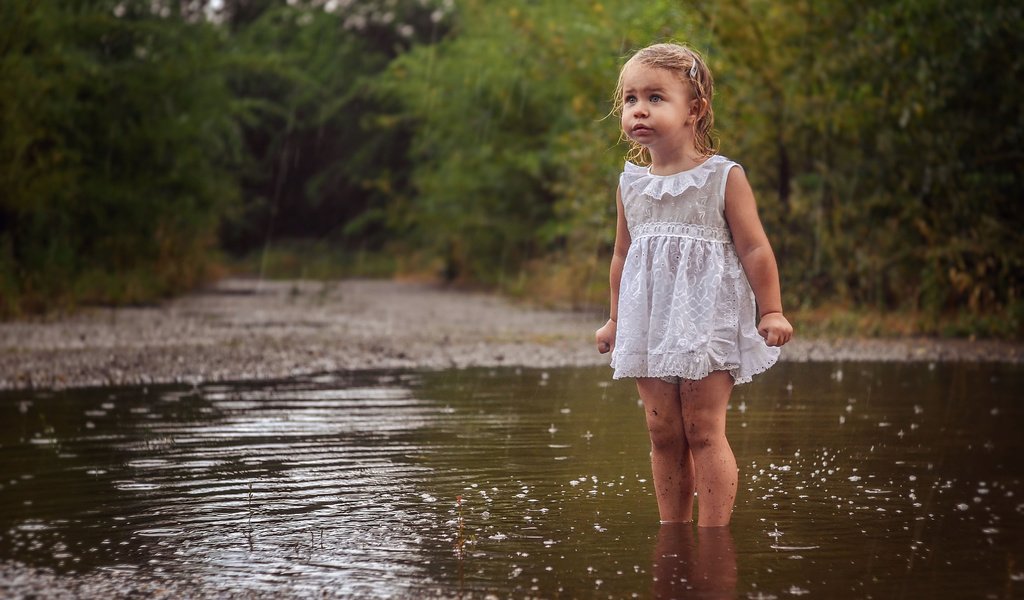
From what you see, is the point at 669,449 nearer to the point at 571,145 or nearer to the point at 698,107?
the point at 698,107

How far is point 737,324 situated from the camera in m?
4.43

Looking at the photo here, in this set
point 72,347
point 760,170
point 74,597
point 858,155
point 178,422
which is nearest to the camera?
point 74,597

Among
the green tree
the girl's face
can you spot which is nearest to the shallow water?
the girl's face

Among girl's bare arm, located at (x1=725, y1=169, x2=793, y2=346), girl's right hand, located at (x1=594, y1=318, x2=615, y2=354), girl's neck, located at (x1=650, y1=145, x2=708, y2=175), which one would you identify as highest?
girl's neck, located at (x1=650, y1=145, x2=708, y2=175)

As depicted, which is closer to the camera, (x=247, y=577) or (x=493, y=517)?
(x=247, y=577)

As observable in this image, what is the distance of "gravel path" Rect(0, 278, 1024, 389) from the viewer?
35.8 ft

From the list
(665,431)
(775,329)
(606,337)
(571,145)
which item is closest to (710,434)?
(665,431)

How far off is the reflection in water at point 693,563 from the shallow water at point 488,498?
12mm

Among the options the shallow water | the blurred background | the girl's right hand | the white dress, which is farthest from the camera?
the blurred background

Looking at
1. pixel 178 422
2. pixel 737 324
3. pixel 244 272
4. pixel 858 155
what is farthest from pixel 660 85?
pixel 244 272

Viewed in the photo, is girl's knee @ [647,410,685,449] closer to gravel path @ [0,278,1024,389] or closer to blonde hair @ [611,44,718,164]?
blonde hair @ [611,44,718,164]

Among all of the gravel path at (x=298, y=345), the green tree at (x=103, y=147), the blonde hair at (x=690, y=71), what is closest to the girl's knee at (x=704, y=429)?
the blonde hair at (x=690, y=71)

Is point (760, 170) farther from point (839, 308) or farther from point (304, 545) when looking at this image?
point (304, 545)

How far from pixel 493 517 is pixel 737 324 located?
1.11 m
